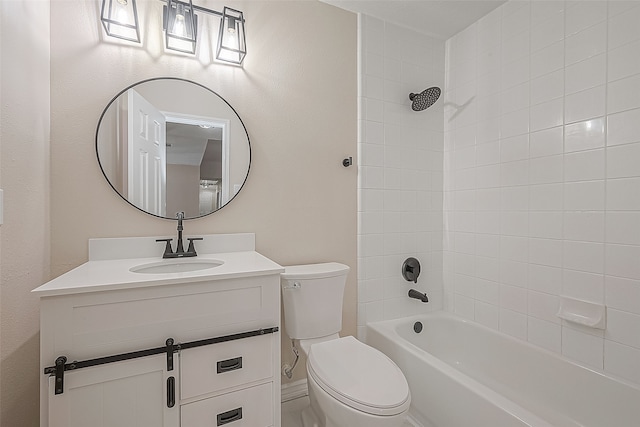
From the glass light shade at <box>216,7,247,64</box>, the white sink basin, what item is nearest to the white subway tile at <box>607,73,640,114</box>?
the glass light shade at <box>216,7,247,64</box>

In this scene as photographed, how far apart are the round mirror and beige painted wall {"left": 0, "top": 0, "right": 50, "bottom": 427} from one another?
0.80 feet

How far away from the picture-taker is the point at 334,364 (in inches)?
54.1

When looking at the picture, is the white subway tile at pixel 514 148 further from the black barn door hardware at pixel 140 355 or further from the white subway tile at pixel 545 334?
the black barn door hardware at pixel 140 355

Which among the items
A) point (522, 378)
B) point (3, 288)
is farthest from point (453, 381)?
point (3, 288)

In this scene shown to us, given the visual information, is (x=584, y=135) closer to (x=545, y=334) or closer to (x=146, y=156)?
(x=545, y=334)

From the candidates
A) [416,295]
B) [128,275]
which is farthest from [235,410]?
[416,295]

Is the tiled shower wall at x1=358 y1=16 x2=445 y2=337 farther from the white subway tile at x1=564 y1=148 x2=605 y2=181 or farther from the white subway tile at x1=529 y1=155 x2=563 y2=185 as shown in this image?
the white subway tile at x1=564 y1=148 x2=605 y2=181

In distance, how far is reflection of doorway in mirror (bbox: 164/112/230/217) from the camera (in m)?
1.55

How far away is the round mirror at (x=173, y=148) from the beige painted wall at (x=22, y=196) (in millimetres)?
243

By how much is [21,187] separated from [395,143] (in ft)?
6.25

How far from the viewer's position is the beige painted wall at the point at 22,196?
41.5 inches

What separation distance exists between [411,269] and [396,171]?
67 cm

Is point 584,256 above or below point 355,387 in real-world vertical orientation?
above

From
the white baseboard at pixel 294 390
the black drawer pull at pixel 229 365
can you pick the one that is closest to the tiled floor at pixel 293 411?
the white baseboard at pixel 294 390
